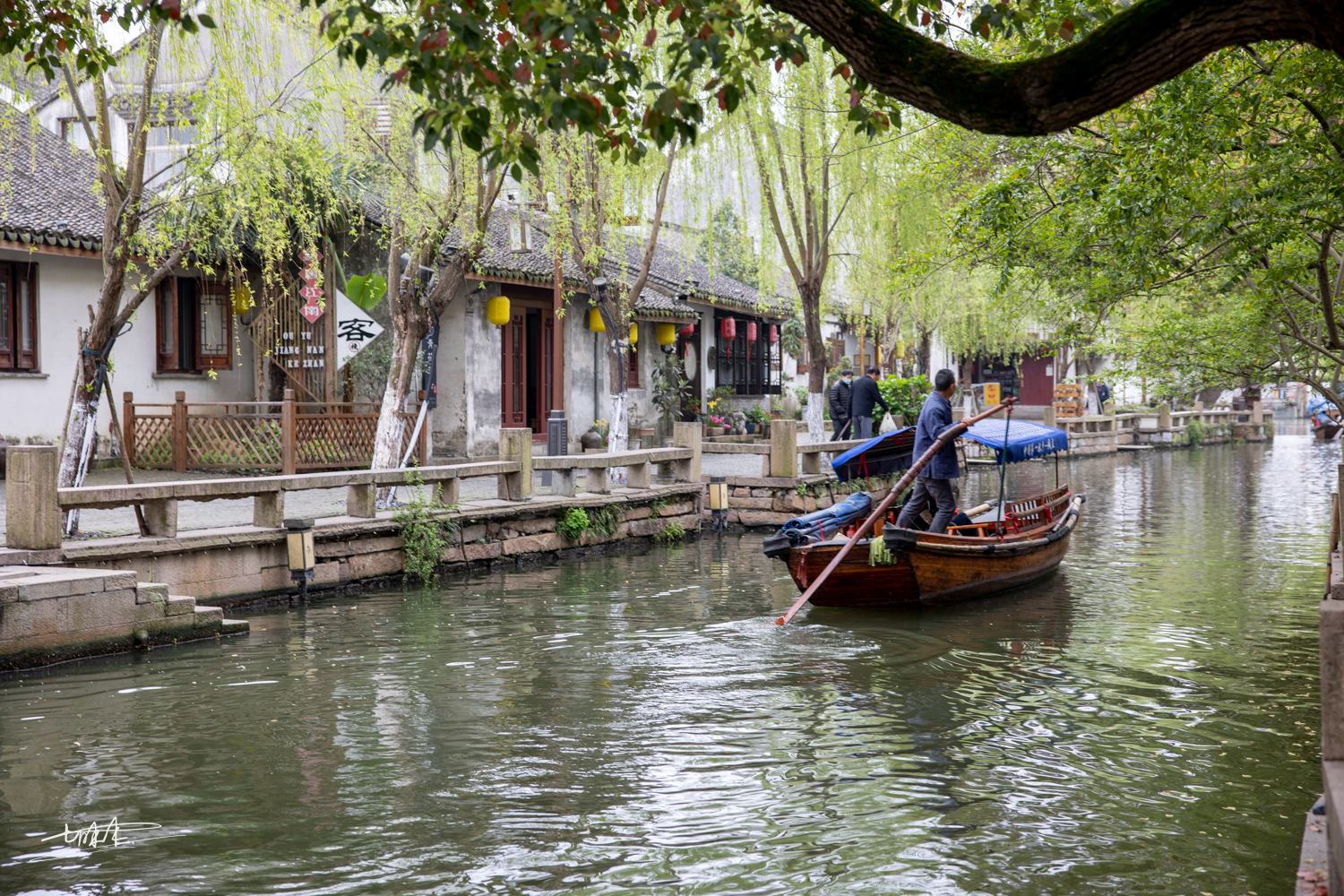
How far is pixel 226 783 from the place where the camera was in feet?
19.7

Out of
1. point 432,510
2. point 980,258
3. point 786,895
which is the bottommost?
point 786,895

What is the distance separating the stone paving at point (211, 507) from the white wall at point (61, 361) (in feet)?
2.66

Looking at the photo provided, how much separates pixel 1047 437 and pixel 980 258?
119 inches

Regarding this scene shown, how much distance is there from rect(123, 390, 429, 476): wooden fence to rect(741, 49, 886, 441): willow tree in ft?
21.3

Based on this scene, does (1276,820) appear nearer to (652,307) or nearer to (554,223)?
(554,223)

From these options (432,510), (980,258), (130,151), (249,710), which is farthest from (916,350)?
(249,710)

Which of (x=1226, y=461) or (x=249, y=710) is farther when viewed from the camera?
(x=1226, y=461)

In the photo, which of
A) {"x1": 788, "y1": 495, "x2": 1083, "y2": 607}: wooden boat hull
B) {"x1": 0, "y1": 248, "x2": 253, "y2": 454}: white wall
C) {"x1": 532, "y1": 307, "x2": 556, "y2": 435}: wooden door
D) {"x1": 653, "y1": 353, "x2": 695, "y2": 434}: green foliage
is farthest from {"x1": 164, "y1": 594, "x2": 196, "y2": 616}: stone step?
{"x1": 653, "y1": 353, "x2": 695, "y2": 434}: green foliage

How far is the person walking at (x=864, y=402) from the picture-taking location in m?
18.3

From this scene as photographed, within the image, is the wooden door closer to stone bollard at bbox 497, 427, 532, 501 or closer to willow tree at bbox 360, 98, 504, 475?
willow tree at bbox 360, 98, 504, 475

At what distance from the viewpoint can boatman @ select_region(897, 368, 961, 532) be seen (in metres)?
11.0

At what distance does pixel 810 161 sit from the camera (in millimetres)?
18875

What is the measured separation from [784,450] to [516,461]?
4639mm

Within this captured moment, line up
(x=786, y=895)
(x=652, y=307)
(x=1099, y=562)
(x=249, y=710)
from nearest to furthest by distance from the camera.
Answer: (x=786, y=895)
(x=249, y=710)
(x=1099, y=562)
(x=652, y=307)
